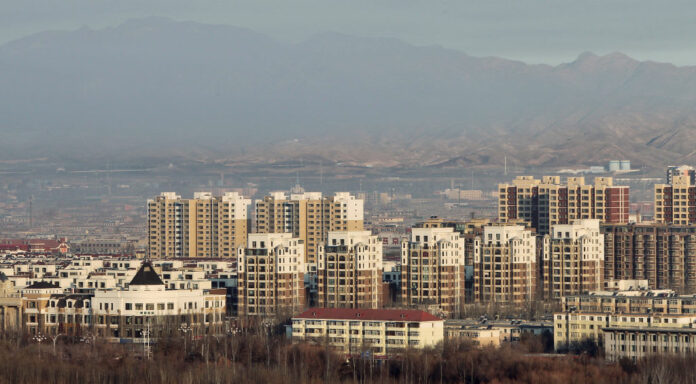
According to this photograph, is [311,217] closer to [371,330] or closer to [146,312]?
[146,312]

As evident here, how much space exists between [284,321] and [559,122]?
98.5 metres

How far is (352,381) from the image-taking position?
30766 millimetres

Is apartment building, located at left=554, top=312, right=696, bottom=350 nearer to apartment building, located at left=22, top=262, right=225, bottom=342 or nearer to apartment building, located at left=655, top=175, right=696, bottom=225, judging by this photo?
apartment building, located at left=22, top=262, right=225, bottom=342

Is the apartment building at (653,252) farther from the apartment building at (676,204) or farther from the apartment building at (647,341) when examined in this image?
the apartment building at (647,341)

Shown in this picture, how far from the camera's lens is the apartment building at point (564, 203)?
57.5 m

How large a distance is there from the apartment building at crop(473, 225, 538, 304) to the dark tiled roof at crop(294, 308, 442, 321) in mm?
7929

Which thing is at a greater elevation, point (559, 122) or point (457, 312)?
point (559, 122)

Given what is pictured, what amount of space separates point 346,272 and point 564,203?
1640 centimetres

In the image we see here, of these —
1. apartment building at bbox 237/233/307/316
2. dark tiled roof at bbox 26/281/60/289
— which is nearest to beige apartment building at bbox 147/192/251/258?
apartment building at bbox 237/233/307/316

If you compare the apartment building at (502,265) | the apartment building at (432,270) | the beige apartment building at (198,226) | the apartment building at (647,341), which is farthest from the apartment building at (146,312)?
the beige apartment building at (198,226)

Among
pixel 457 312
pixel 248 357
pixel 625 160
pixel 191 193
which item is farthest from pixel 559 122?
pixel 248 357

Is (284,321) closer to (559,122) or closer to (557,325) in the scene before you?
(557,325)

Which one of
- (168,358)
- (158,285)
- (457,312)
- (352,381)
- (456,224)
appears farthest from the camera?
(456,224)

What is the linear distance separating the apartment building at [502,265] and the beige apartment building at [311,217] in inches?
556
